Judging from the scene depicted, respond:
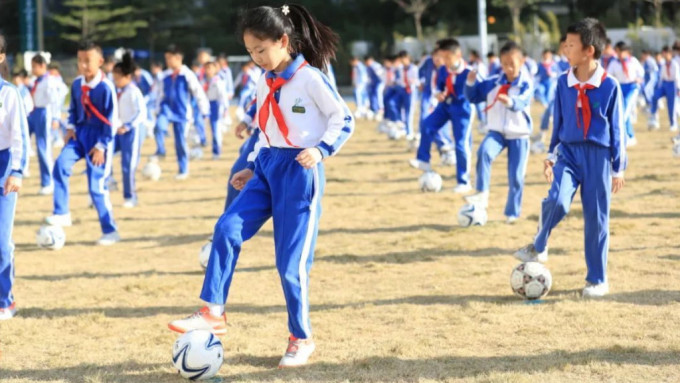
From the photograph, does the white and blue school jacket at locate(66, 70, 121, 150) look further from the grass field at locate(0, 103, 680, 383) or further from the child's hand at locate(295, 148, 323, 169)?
the child's hand at locate(295, 148, 323, 169)

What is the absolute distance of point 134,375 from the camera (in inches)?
223

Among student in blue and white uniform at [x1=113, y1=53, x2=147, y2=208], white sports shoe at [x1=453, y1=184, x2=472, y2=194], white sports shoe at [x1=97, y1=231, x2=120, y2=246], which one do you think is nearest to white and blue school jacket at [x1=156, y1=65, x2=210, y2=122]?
student in blue and white uniform at [x1=113, y1=53, x2=147, y2=208]

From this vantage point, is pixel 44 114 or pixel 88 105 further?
pixel 44 114

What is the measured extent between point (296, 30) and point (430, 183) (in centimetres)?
831

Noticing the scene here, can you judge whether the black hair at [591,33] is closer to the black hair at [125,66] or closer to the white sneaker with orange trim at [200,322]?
the white sneaker with orange trim at [200,322]

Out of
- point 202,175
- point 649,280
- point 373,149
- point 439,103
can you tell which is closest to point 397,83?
point 373,149

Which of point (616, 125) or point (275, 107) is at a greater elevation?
point (275, 107)

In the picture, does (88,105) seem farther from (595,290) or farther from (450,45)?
(595,290)

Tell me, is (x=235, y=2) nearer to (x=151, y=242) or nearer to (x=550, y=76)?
(x=550, y=76)

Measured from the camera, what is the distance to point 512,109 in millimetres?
10391

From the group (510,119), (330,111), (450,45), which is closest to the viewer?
(330,111)

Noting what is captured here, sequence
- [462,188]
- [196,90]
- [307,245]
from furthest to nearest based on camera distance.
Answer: [196,90] < [462,188] < [307,245]

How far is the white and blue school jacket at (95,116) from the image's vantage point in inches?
408

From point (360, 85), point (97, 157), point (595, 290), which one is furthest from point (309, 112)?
point (360, 85)
